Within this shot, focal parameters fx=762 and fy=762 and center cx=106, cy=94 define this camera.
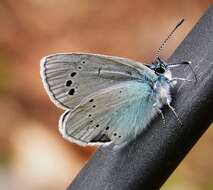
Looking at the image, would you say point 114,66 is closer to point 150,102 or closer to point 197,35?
point 150,102

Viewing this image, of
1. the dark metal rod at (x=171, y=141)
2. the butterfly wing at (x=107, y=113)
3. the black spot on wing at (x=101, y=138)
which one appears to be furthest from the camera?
the butterfly wing at (x=107, y=113)

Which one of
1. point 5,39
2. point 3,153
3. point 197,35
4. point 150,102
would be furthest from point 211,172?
point 197,35

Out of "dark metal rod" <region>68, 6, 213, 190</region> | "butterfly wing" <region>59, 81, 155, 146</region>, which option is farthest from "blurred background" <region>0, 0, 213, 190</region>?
"dark metal rod" <region>68, 6, 213, 190</region>

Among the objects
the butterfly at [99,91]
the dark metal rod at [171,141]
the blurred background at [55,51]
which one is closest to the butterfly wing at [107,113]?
the butterfly at [99,91]

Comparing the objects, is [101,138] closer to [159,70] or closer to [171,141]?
[159,70]

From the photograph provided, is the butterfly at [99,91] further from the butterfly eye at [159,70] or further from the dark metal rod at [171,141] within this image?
the dark metal rod at [171,141]
